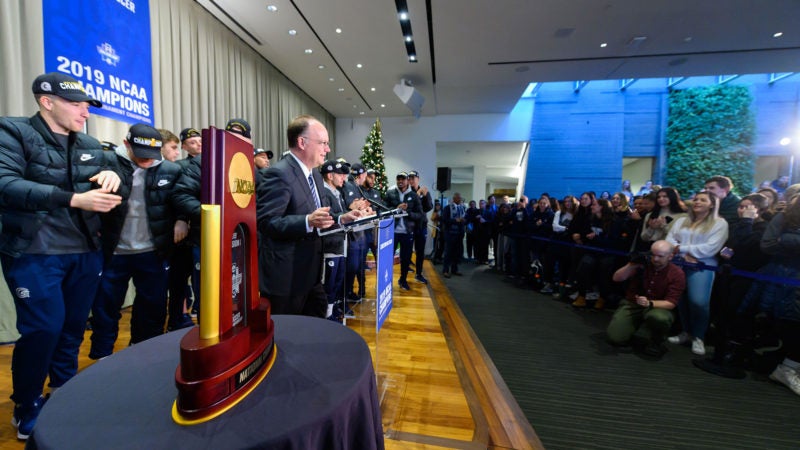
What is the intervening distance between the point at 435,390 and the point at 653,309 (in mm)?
2240

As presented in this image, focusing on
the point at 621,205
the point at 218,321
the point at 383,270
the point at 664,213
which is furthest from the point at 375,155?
the point at 218,321

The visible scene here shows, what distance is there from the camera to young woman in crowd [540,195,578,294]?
4.89m

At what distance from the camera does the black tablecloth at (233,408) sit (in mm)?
486

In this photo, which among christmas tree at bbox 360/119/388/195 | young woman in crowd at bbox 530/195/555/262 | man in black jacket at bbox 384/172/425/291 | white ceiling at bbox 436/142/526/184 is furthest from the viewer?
white ceiling at bbox 436/142/526/184

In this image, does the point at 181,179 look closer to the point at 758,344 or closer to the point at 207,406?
the point at 207,406

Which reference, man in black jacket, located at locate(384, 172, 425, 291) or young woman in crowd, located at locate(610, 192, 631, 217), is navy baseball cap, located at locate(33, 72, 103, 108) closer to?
man in black jacket, located at locate(384, 172, 425, 291)

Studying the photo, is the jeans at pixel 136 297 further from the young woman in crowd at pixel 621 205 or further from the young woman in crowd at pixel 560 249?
the young woman in crowd at pixel 621 205

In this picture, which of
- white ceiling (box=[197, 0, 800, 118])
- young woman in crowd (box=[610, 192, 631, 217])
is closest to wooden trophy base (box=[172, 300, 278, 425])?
white ceiling (box=[197, 0, 800, 118])

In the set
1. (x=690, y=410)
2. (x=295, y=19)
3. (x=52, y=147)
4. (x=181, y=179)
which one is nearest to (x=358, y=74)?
(x=295, y=19)

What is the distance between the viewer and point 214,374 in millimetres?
552

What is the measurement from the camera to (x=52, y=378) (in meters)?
1.68

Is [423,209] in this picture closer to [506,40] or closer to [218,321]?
[506,40]

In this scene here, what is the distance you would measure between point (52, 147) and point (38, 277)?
0.63 m

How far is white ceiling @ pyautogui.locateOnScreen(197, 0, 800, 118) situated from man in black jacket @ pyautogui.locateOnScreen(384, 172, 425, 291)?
7.62 ft
